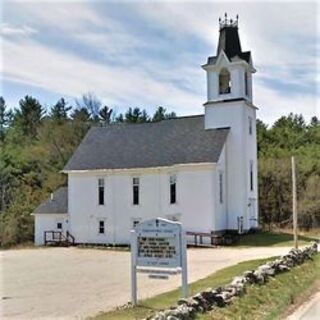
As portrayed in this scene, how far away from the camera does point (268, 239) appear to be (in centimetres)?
3391

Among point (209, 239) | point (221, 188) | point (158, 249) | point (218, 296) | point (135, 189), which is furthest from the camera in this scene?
point (135, 189)

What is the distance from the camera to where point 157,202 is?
36938 millimetres

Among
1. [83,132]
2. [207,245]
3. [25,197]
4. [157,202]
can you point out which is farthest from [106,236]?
[83,132]

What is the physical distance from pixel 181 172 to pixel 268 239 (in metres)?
6.56

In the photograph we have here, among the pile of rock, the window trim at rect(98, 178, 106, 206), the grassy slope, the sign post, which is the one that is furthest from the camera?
the window trim at rect(98, 178, 106, 206)

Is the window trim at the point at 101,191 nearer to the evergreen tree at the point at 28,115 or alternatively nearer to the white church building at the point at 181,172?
the white church building at the point at 181,172

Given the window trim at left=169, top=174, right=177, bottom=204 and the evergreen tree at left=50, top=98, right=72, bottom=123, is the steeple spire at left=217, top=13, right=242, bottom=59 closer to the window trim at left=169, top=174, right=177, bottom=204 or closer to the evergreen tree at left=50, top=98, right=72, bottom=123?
the window trim at left=169, top=174, right=177, bottom=204

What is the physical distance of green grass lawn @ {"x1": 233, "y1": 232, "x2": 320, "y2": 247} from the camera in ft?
103

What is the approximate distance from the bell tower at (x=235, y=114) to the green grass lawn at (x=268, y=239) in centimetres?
147

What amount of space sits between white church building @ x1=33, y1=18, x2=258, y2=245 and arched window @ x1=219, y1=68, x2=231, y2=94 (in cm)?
7

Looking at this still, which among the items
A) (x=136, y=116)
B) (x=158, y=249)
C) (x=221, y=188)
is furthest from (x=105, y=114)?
(x=158, y=249)

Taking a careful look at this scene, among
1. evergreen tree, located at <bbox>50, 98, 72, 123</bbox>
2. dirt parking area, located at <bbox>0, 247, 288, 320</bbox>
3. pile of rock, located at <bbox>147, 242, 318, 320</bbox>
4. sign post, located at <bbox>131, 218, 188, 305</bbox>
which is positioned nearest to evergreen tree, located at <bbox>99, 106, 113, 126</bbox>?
evergreen tree, located at <bbox>50, 98, 72, 123</bbox>

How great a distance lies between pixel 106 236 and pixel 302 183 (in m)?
16.5

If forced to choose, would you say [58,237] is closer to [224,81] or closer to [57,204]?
[57,204]
